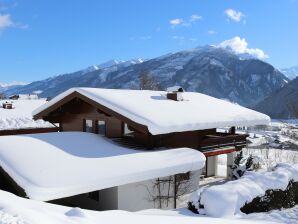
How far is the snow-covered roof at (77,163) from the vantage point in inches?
423

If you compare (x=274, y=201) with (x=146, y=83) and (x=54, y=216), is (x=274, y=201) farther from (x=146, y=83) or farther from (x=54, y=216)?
(x=146, y=83)

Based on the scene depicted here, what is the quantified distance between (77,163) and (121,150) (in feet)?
8.60

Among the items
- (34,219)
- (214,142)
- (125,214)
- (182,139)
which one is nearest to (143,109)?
(182,139)

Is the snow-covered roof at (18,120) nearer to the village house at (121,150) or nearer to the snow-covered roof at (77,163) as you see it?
the village house at (121,150)

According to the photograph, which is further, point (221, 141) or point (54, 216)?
point (221, 141)

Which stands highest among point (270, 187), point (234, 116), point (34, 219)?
point (234, 116)

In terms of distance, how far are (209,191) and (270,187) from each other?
268cm

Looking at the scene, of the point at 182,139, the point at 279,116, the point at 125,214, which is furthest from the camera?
the point at 279,116

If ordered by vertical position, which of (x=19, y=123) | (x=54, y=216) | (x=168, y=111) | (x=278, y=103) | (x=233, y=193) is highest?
(x=278, y=103)

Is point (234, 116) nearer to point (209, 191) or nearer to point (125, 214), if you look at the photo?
point (209, 191)

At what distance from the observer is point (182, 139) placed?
17766 millimetres

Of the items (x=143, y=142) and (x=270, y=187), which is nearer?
(x=270, y=187)

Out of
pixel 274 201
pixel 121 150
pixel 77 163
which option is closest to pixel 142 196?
pixel 121 150

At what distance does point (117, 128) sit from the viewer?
57.3ft
